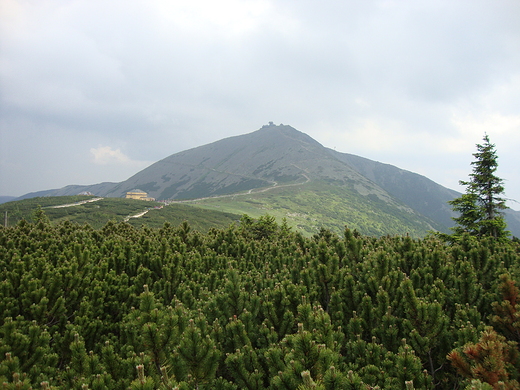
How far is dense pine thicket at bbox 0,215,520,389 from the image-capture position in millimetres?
3756

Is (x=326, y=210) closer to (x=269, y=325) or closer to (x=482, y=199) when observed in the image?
(x=482, y=199)

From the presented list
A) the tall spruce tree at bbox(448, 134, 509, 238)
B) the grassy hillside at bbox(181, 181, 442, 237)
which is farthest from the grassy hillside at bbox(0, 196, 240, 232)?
the tall spruce tree at bbox(448, 134, 509, 238)

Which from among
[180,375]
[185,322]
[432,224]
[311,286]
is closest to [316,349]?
[180,375]

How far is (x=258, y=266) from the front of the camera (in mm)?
11445

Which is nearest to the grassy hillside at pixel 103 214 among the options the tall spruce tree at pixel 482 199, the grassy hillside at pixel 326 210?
the grassy hillside at pixel 326 210

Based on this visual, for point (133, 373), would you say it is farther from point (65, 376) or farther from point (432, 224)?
point (432, 224)

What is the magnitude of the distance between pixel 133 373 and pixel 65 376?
1207mm

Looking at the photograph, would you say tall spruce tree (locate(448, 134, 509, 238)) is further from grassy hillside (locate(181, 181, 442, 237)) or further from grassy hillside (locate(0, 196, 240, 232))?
grassy hillside (locate(181, 181, 442, 237))

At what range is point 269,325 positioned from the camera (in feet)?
17.7

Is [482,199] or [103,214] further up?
[482,199]

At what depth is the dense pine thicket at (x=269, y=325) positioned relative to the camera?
3.76m

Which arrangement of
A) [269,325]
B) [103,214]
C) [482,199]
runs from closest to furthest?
1. [269,325]
2. [482,199]
3. [103,214]

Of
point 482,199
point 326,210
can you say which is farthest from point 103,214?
point 326,210

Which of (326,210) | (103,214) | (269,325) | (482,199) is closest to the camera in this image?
(269,325)
